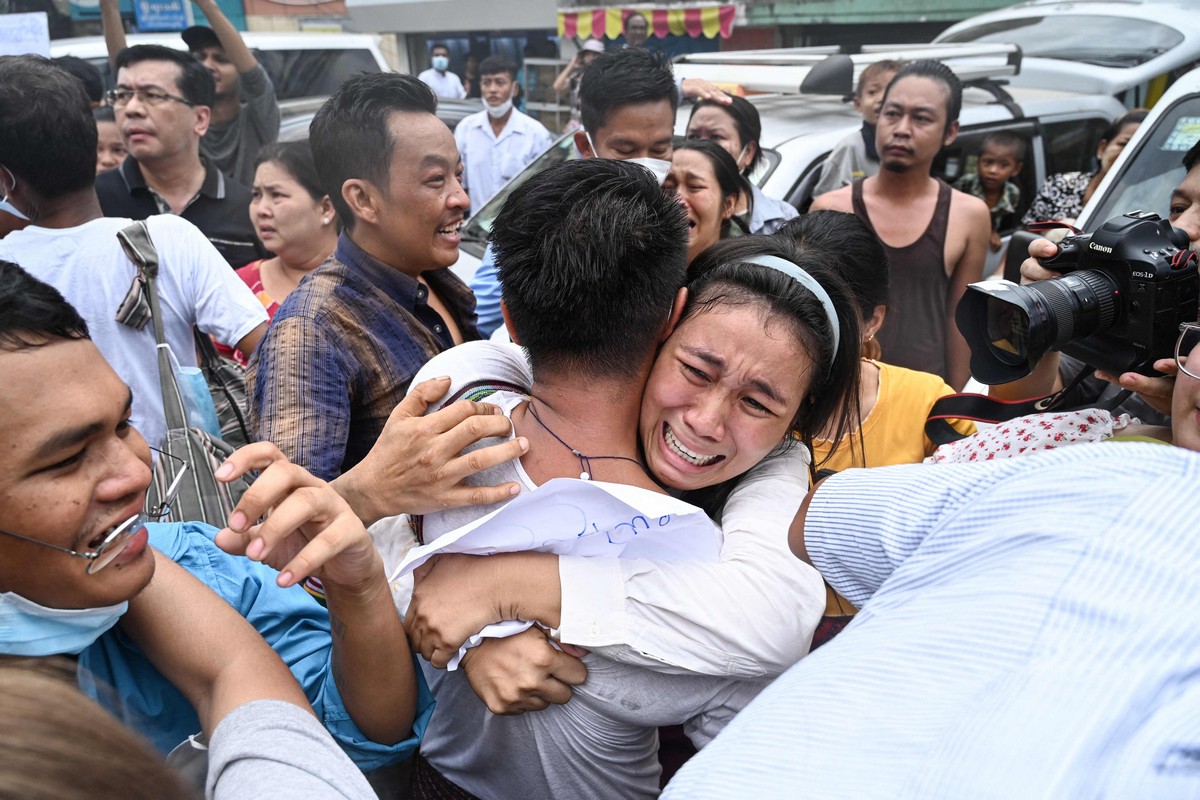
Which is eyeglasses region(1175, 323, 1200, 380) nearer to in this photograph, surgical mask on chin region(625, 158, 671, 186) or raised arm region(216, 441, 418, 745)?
raised arm region(216, 441, 418, 745)

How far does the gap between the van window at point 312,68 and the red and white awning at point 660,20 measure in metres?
5.64

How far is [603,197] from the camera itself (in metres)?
1.30

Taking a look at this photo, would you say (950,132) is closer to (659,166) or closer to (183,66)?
(659,166)

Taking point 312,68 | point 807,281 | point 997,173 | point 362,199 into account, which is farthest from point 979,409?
point 312,68

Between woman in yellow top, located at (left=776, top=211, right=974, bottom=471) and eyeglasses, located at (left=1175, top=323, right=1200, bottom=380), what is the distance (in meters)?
0.63

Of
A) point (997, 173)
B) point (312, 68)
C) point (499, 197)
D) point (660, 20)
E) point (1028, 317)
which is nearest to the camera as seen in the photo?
point (1028, 317)

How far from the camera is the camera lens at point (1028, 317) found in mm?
1590

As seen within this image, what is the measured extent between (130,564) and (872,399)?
5.45 ft

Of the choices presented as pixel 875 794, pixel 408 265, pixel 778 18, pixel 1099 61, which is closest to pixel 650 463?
pixel 875 794

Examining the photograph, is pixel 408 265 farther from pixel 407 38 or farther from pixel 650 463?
pixel 407 38

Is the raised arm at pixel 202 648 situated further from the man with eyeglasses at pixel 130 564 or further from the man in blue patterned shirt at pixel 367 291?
the man in blue patterned shirt at pixel 367 291

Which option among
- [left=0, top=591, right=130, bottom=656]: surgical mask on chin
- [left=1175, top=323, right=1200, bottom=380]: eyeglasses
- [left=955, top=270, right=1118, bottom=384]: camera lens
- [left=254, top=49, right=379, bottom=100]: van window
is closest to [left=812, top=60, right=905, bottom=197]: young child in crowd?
[left=955, top=270, right=1118, bottom=384]: camera lens

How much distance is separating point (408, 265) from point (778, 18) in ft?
37.6

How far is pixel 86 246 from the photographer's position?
2307 millimetres
